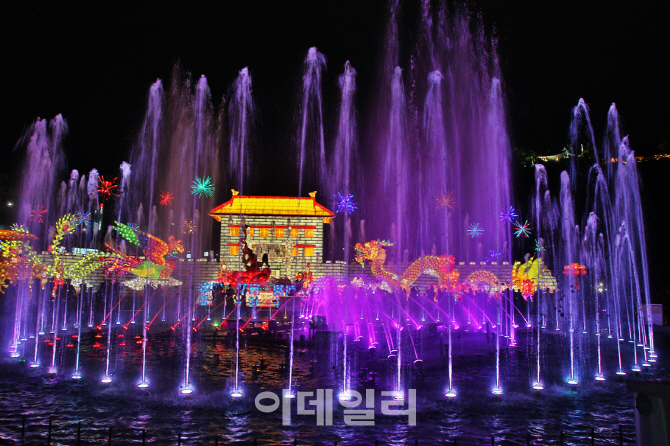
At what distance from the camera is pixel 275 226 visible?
40844 mm

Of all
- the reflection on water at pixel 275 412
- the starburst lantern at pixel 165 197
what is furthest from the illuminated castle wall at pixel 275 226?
the reflection on water at pixel 275 412

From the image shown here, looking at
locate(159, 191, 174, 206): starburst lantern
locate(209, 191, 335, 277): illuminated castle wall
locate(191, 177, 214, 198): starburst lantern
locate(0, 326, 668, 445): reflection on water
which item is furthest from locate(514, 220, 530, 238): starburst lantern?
locate(159, 191, 174, 206): starburst lantern

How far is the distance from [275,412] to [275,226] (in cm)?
3279

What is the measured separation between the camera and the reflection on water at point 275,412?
7.33 metres

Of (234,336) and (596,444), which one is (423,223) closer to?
(234,336)

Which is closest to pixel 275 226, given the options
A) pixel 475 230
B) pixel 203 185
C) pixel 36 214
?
pixel 203 185

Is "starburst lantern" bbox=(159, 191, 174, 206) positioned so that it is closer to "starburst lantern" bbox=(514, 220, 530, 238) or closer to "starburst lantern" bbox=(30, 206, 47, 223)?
"starburst lantern" bbox=(30, 206, 47, 223)

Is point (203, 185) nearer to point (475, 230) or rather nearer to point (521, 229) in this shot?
point (475, 230)

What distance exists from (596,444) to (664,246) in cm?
2843

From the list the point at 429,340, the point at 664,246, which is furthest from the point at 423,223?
the point at 429,340

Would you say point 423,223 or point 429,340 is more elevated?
point 423,223

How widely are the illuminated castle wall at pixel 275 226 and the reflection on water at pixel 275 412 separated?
87.9 ft

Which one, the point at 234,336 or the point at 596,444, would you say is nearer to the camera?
the point at 596,444

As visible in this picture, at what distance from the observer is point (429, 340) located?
17.2 m
